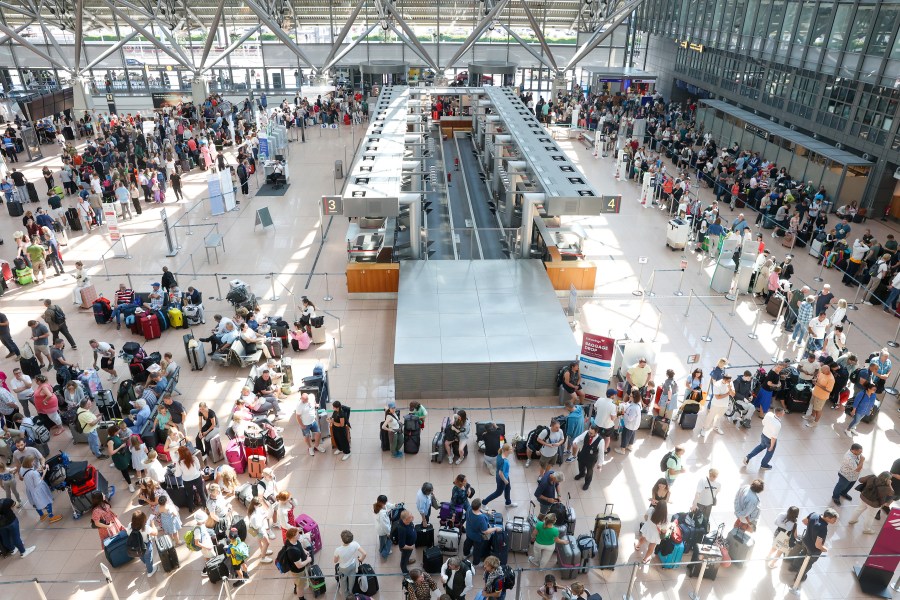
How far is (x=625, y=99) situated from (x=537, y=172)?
2597 centimetres

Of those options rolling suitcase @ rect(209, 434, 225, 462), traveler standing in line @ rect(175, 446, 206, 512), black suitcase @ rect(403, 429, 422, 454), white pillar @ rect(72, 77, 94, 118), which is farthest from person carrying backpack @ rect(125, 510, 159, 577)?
white pillar @ rect(72, 77, 94, 118)

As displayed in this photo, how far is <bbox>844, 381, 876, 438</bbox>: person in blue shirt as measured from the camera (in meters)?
11.3

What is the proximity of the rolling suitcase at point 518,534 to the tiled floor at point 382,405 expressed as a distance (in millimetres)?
223

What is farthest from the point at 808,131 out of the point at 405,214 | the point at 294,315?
the point at 294,315

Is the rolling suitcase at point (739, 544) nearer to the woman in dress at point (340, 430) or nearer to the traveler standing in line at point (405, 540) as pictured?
the traveler standing in line at point (405, 540)

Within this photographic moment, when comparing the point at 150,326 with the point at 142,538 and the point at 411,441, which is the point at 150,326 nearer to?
the point at 142,538

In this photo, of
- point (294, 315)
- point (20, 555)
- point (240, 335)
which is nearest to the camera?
point (20, 555)

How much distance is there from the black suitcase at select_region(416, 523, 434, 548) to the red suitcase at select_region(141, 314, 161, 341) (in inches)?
357

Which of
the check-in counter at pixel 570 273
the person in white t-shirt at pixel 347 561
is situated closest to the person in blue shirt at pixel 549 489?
the person in white t-shirt at pixel 347 561

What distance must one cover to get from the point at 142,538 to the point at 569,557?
601 centimetres

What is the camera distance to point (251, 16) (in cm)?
4469

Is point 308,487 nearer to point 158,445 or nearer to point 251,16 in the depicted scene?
point 158,445

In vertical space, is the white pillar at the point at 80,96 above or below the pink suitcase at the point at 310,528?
above

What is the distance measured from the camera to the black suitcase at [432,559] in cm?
845
